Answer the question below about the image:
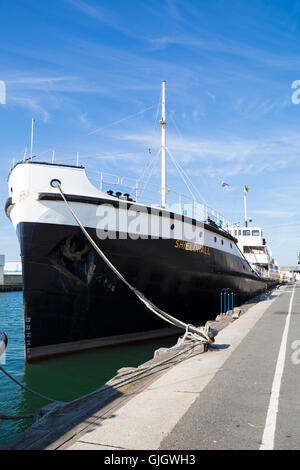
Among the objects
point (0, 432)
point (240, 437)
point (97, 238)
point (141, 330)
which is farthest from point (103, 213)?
point (240, 437)

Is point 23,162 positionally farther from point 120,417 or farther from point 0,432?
point 120,417

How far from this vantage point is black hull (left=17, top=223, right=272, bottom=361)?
9.16m

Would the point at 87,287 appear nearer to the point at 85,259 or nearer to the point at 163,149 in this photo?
the point at 85,259

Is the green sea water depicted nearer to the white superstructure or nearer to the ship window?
the white superstructure

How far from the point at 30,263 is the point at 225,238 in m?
9.65

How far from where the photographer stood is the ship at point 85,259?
9.18 m

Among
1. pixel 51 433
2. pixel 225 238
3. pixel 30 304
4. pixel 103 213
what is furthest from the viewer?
pixel 225 238

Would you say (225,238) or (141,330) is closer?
(141,330)

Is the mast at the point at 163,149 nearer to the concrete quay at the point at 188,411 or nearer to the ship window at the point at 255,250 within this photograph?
the concrete quay at the point at 188,411

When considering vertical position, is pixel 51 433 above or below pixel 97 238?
below

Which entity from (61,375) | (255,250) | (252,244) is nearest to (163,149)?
(61,375)

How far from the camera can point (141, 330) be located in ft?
35.6

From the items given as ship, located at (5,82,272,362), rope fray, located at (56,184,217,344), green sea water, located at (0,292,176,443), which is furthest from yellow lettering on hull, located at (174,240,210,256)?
green sea water, located at (0,292,176,443)

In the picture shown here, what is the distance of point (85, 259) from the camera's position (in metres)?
9.77
